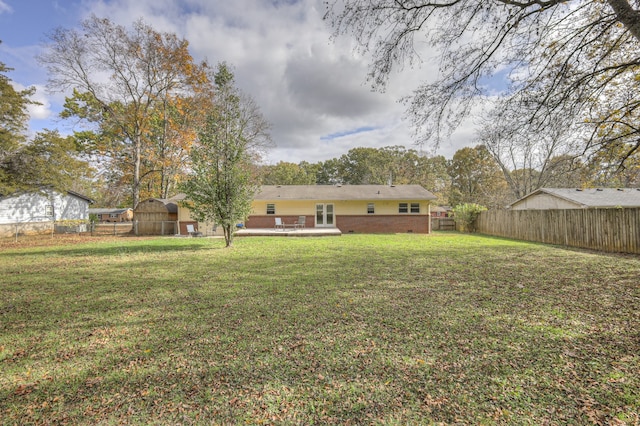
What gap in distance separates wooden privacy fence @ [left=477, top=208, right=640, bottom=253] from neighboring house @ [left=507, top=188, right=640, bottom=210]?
3.06 meters

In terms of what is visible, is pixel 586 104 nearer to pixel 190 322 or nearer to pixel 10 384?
pixel 190 322

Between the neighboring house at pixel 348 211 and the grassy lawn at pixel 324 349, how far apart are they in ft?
48.1

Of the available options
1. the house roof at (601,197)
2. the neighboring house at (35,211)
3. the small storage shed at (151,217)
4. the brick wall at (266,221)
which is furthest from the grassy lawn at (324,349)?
the neighboring house at (35,211)

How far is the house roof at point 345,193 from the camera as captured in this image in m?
21.3

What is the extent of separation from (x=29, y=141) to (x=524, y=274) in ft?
89.0

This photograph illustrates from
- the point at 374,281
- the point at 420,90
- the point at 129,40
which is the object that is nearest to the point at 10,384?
the point at 374,281

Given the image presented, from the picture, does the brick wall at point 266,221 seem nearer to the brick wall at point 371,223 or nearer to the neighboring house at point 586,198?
the brick wall at point 371,223

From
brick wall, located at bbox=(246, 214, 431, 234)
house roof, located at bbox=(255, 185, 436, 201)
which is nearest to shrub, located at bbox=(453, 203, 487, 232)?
house roof, located at bbox=(255, 185, 436, 201)

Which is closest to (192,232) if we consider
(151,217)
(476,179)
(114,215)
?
(151,217)

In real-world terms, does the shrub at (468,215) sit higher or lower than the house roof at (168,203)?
lower

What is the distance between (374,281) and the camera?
6555 mm

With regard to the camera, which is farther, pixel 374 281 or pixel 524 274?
pixel 524 274

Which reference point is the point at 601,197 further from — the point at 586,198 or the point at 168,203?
the point at 168,203

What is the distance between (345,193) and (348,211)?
62.6 inches
